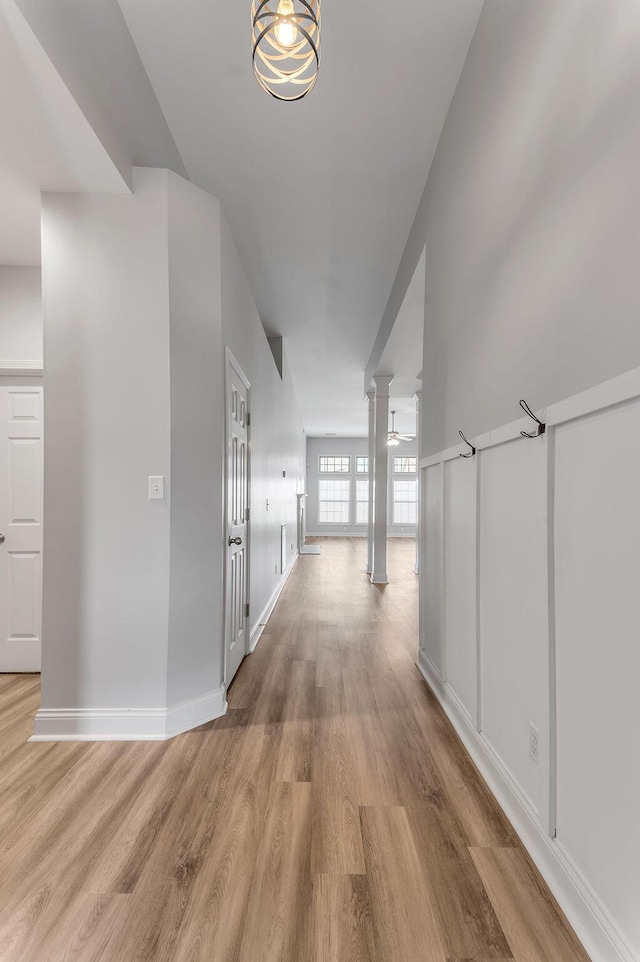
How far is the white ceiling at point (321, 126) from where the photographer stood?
2.22 metres

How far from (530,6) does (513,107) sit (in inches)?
10.6

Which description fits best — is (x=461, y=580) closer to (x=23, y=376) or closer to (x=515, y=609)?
(x=515, y=609)

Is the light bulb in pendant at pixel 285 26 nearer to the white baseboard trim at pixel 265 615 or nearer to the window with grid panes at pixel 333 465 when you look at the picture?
the white baseboard trim at pixel 265 615

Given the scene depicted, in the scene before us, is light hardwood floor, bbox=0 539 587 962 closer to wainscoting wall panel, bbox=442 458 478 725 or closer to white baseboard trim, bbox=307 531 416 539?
wainscoting wall panel, bbox=442 458 478 725

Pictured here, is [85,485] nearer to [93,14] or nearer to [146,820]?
[146,820]

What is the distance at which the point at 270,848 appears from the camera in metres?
1.68

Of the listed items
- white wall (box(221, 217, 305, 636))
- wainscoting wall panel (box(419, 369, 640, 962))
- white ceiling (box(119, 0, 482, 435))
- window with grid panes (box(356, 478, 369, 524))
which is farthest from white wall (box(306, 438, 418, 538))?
wainscoting wall panel (box(419, 369, 640, 962))

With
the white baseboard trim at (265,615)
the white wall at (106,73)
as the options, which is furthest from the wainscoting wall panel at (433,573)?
the white wall at (106,73)

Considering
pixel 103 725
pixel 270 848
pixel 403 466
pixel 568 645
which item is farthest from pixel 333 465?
pixel 568 645

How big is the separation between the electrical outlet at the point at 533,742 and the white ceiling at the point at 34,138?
2.65 m

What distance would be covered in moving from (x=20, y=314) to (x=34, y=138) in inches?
59.9

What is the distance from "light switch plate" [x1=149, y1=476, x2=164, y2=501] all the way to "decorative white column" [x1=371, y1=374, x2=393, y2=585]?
465cm

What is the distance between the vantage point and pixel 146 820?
1818 mm

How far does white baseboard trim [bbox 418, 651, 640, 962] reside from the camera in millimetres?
1200
